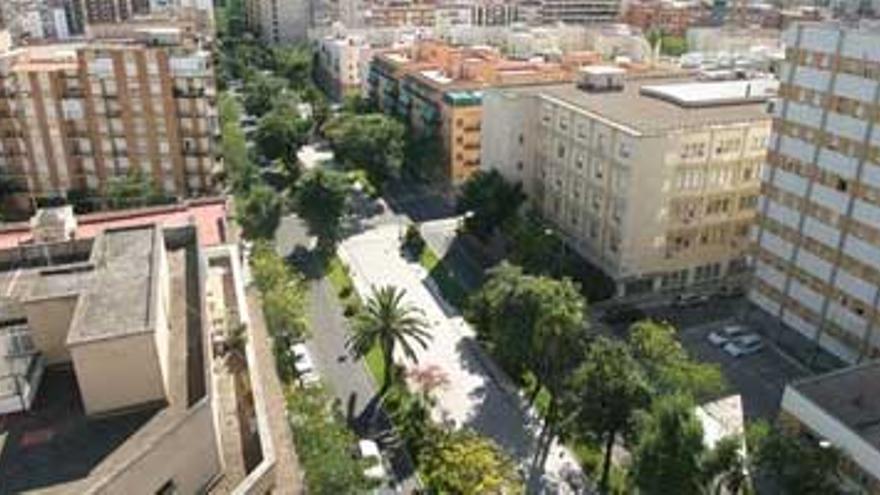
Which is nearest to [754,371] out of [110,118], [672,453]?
[672,453]

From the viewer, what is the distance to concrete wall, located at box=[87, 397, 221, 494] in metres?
22.8

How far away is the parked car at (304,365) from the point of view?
5609cm

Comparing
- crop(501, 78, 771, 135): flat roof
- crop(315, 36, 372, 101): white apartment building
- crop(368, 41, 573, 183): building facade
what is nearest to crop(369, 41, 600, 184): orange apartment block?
crop(368, 41, 573, 183): building facade

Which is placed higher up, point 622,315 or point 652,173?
point 652,173

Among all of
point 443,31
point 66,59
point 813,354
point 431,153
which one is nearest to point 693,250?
point 813,354

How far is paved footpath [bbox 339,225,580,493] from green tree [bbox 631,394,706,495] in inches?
382

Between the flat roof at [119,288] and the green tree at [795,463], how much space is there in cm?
3040

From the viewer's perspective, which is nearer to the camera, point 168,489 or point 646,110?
point 168,489

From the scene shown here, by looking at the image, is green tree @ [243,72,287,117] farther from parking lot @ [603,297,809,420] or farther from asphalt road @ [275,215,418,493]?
parking lot @ [603,297,809,420]

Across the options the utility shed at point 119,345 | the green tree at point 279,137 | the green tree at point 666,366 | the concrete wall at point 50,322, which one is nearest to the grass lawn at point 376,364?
the green tree at point 666,366

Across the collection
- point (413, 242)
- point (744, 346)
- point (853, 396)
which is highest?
point (853, 396)

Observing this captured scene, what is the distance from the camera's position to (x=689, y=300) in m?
69.8

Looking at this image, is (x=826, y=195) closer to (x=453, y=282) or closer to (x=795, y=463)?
(x=795, y=463)

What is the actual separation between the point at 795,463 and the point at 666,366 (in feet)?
29.9
